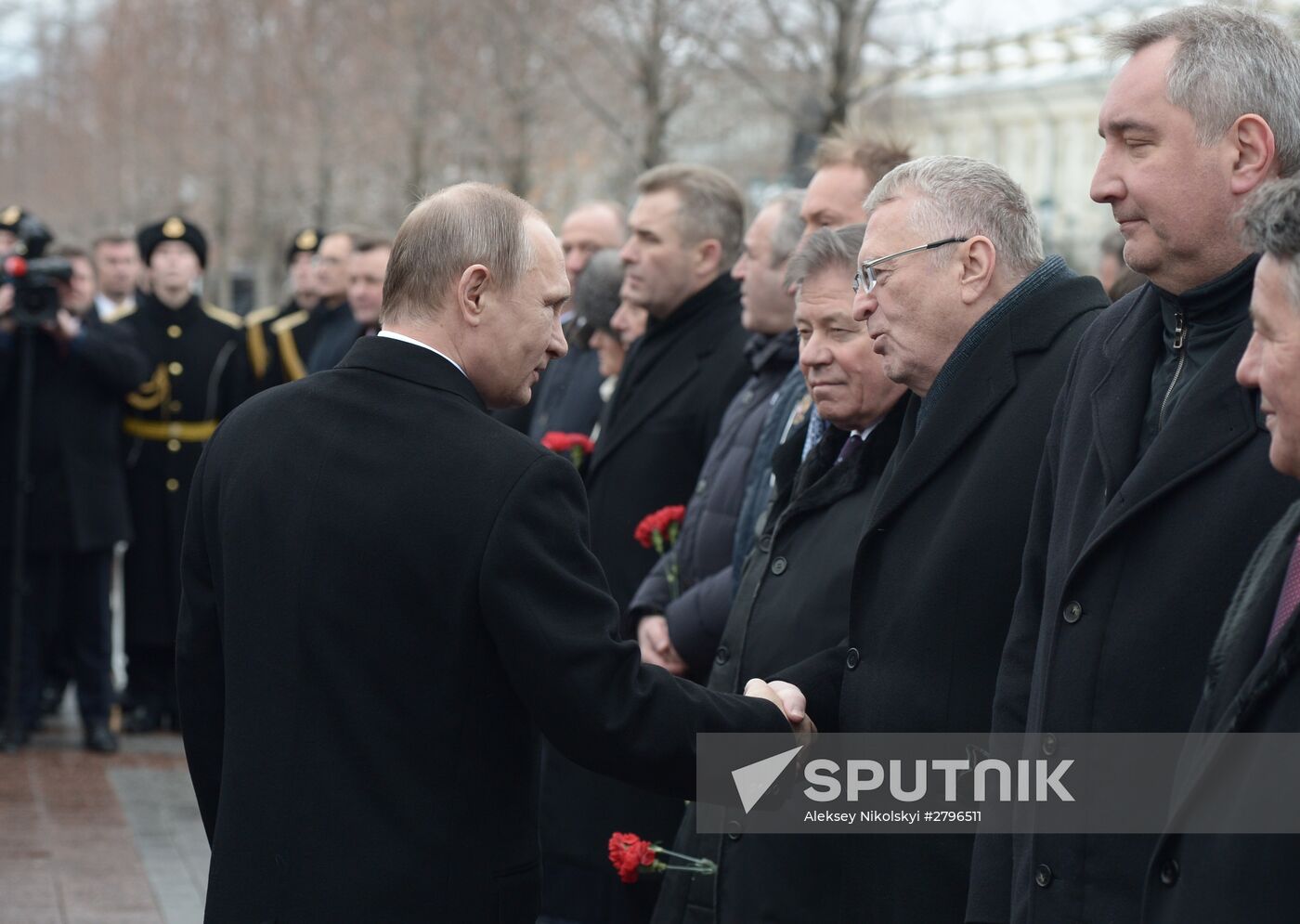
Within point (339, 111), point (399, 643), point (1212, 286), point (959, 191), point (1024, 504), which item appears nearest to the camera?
point (1212, 286)

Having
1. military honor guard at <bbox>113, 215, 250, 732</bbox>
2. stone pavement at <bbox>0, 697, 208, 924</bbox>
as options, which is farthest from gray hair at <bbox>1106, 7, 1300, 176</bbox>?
military honor guard at <bbox>113, 215, 250, 732</bbox>

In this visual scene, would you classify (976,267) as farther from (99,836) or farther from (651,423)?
(99,836)

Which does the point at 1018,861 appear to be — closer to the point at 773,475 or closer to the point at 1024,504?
the point at 1024,504

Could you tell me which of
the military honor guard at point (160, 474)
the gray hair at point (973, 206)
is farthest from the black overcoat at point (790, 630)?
the military honor guard at point (160, 474)

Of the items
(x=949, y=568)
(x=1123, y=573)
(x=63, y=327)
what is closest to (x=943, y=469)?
(x=949, y=568)

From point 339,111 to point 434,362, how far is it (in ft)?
76.7

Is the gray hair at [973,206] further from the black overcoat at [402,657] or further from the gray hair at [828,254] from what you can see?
the black overcoat at [402,657]

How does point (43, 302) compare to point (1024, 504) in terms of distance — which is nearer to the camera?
point (1024, 504)

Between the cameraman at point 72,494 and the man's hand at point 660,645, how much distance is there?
502 cm

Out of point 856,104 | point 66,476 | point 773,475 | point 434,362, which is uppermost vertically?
point 856,104

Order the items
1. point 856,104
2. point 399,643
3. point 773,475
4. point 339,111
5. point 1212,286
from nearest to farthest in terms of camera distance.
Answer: point 1212,286 → point 399,643 → point 773,475 → point 856,104 → point 339,111

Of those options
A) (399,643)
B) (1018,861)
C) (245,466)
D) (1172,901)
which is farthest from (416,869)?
(1172,901)

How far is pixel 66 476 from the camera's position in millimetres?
9117

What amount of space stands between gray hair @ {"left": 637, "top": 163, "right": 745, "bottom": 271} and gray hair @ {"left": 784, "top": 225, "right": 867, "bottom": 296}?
1.92 m
